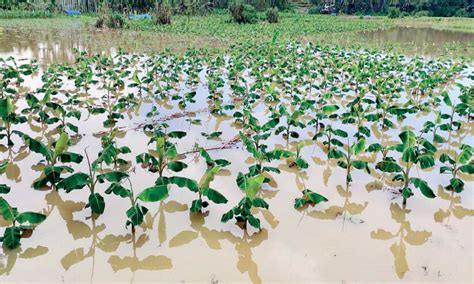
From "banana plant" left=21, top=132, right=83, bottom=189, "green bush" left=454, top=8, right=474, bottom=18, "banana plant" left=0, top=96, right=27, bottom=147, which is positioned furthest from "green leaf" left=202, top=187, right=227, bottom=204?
"green bush" left=454, top=8, right=474, bottom=18

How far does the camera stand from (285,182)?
520 centimetres

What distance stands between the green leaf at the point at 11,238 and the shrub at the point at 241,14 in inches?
1155

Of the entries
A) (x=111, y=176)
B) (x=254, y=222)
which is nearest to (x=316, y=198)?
(x=254, y=222)

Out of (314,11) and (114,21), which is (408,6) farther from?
(114,21)

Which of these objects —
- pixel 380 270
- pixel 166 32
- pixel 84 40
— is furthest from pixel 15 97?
pixel 166 32

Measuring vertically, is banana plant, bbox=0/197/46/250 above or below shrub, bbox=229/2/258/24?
below

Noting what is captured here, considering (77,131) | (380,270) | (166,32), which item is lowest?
(380,270)

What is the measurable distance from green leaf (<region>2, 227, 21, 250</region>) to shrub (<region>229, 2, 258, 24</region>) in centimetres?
2933

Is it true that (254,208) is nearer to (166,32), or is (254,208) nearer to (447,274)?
(447,274)

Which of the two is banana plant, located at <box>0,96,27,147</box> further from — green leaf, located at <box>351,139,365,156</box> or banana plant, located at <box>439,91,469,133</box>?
banana plant, located at <box>439,91,469,133</box>

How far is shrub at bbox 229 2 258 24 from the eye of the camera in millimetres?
30998

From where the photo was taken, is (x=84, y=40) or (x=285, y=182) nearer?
(x=285, y=182)

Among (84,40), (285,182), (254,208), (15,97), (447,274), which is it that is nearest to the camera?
(447,274)

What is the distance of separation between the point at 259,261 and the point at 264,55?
11.4m
